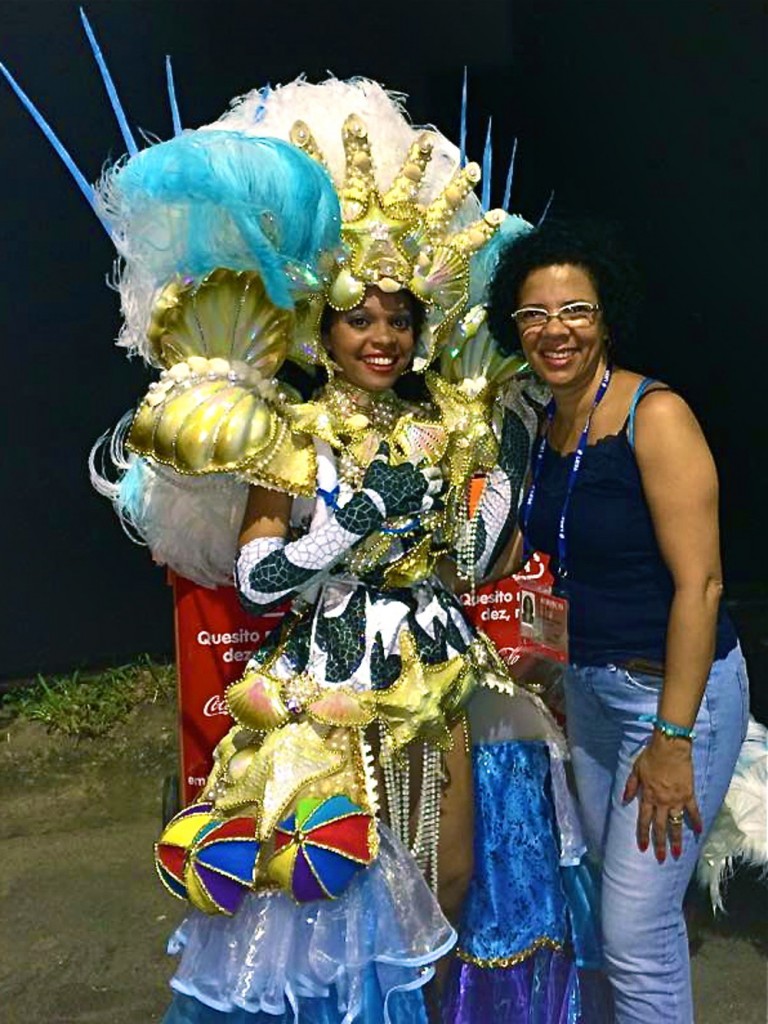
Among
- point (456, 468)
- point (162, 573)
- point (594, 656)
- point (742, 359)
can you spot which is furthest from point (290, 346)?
point (742, 359)

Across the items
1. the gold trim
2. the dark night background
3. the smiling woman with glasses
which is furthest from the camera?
the dark night background

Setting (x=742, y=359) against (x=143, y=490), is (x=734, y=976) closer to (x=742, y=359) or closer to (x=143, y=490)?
(x=143, y=490)

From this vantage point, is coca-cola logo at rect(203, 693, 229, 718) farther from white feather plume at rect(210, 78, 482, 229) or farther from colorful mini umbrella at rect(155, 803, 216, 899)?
white feather plume at rect(210, 78, 482, 229)

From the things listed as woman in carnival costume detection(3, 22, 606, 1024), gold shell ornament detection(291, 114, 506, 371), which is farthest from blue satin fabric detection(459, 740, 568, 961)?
gold shell ornament detection(291, 114, 506, 371)

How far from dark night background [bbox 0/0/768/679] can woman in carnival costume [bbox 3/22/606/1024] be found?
1.76 meters

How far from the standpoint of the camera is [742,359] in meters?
4.30

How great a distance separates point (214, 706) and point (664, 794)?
4.07ft

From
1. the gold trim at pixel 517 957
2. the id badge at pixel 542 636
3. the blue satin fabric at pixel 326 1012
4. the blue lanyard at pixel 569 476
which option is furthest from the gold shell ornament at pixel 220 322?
the gold trim at pixel 517 957

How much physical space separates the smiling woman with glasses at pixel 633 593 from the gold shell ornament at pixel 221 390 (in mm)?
461

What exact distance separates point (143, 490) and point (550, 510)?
82cm

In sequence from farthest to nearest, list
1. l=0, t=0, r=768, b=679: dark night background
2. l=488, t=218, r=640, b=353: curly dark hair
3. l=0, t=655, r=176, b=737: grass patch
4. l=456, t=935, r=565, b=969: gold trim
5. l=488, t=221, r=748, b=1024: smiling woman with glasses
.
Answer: l=0, t=655, r=176, b=737: grass patch, l=0, t=0, r=768, b=679: dark night background, l=456, t=935, r=565, b=969: gold trim, l=488, t=218, r=640, b=353: curly dark hair, l=488, t=221, r=748, b=1024: smiling woman with glasses

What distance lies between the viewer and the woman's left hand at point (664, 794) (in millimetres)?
1760

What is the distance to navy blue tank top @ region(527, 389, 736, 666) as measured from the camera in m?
1.76

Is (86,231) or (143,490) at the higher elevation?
(86,231)
